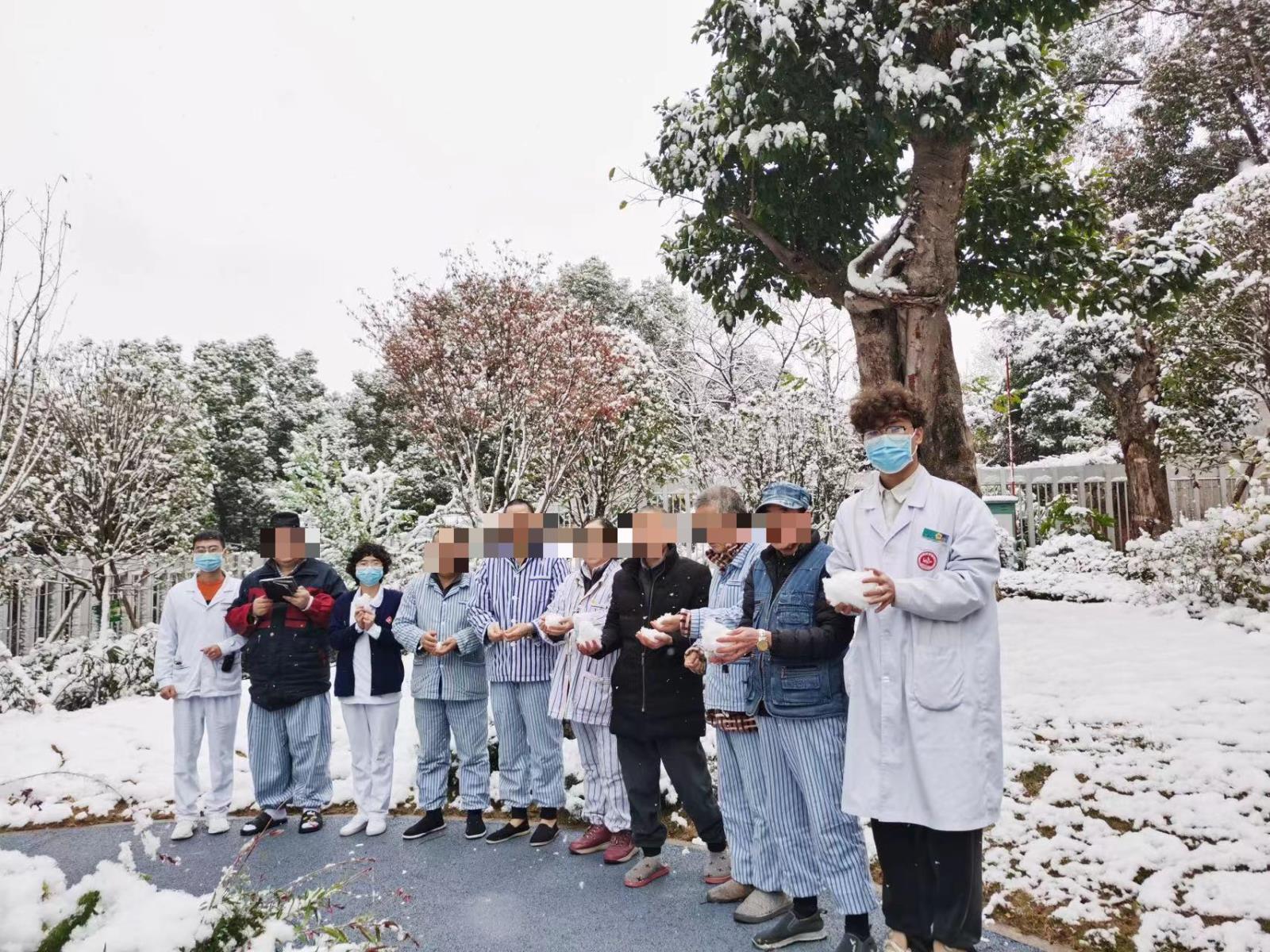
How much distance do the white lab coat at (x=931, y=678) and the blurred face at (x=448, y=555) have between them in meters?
2.69

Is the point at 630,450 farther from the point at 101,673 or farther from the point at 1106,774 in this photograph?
the point at 1106,774

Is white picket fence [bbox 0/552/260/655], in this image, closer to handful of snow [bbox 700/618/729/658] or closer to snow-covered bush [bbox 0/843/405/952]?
handful of snow [bbox 700/618/729/658]

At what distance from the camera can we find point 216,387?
21.1 meters

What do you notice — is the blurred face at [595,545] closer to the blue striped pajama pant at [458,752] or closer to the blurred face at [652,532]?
the blurred face at [652,532]

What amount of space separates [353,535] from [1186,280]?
10165 millimetres

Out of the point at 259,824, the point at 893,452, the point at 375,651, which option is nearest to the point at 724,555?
the point at 893,452

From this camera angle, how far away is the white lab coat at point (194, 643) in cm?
518

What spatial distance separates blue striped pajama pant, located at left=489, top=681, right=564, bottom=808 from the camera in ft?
15.6

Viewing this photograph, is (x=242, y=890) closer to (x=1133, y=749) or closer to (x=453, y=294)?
(x=1133, y=749)

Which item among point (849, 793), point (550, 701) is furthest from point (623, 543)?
point (849, 793)

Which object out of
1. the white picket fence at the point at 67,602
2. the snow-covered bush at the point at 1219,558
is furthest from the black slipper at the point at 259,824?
the snow-covered bush at the point at 1219,558

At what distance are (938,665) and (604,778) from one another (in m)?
2.21

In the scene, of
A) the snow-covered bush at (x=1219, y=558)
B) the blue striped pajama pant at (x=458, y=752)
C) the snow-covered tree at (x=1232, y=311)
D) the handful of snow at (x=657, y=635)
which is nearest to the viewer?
the handful of snow at (x=657, y=635)

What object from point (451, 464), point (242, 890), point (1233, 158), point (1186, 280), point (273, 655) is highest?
point (1233, 158)
